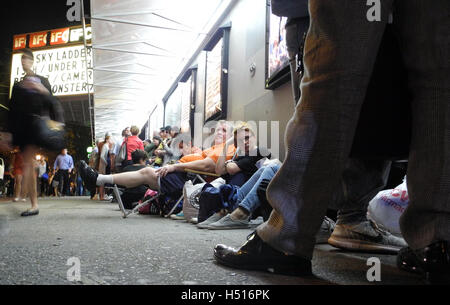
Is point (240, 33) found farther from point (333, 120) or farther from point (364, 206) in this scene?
point (333, 120)

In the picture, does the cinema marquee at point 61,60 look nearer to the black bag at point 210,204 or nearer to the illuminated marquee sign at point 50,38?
the illuminated marquee sign at point 50,38

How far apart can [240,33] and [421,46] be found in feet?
18.9

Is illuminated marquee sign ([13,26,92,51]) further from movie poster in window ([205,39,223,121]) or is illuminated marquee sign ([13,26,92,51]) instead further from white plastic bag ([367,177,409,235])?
white plastic bag ([367,177,409,235])

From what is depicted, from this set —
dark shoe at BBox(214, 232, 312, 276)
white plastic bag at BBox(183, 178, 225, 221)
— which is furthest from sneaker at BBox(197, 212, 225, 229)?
dark shoe at BBox(214, 232, 312, 276)

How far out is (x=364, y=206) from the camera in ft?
6.37

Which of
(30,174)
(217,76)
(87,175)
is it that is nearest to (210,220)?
(87,175)

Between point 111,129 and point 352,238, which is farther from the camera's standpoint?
point 111,129

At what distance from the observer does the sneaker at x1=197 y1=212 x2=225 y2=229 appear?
311 centimetres

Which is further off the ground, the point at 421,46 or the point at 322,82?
the point at 421,46

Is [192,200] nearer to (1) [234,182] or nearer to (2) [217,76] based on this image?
(1) [234,182]

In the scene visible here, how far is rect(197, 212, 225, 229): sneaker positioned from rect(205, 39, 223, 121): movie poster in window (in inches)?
157

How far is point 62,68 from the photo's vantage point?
16.8 m
